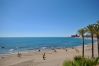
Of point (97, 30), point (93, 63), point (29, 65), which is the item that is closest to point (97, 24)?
point (97, 30)

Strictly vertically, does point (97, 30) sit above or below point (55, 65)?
above

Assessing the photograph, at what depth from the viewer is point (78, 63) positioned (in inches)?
248

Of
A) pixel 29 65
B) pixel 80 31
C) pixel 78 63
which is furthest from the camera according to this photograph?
pixel 80 31

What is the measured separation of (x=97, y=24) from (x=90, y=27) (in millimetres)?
2384

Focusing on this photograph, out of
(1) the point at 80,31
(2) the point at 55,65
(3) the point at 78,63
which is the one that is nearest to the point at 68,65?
(3) the point at 78,63

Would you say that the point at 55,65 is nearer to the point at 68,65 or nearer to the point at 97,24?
the point at 97,24

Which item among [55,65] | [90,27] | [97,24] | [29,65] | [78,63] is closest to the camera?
[78,63]

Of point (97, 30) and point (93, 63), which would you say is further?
point (97, 30)

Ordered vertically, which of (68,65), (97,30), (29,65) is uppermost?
(97,30)

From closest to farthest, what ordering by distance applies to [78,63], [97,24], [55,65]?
[78,63] < [55,65] < [97,24]

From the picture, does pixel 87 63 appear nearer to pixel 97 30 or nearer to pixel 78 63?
pixel 78 63

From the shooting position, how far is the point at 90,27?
30.2m

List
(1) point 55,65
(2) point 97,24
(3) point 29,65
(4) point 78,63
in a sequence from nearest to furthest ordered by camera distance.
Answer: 1. (4) point 78,63
2. (1) point 55,65
3. (3) point 29,65
4. (2) point 97,24

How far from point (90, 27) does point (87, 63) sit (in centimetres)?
2471
